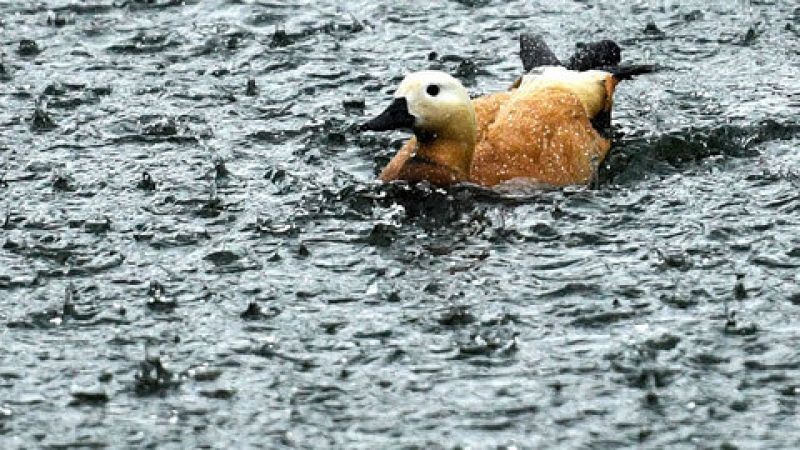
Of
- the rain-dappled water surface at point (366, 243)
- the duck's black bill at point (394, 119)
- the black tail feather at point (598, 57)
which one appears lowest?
the rain-dappled water surface at point (366, 243)

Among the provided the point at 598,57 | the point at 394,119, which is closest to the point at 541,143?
the point at 394,119

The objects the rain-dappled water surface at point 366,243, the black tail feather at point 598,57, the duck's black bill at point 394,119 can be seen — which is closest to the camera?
the rain-dappled water surface at point 366,243

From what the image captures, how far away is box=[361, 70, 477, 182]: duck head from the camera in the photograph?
10609mm

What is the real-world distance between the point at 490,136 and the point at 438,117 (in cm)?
55

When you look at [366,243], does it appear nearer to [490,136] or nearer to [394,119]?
[394,119]

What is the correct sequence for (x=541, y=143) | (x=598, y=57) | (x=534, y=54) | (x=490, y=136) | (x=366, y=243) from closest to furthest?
1. (x=366, y=243)
2. (x=541, y=143)
3. (x=490, y=136)
4. (x=598, y=57)
5. (x=534, y=54)

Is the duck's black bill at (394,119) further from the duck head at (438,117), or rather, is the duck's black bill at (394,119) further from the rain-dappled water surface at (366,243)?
the rain-dappled water surface at (366,243)

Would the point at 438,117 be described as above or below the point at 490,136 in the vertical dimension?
above

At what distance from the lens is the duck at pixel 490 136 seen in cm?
1062

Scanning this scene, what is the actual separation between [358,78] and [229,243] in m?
3.35

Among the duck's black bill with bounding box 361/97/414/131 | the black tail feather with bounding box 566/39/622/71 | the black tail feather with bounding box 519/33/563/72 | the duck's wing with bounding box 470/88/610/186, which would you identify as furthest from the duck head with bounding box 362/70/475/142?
the black tail feather with bounding box 566/39/622/71

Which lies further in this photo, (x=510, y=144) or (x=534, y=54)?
(x=534, y=54)

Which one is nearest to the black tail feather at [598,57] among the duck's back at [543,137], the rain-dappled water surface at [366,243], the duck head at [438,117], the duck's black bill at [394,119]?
the rain-dappled water surface at [366,243]

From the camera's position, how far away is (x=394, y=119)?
10.6 metres
